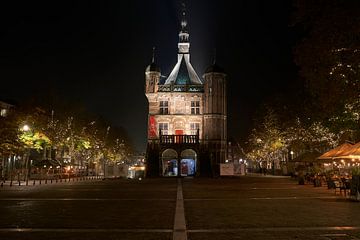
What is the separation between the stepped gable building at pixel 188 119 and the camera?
212 ft

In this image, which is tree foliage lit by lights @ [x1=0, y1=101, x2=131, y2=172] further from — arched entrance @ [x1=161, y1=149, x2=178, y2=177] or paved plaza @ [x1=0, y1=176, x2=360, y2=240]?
paved plaza @ [x1=0, y1=176, x2=360, y2=240]

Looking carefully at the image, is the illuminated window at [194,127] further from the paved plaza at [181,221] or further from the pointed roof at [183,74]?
the paved plaza at [181,221]

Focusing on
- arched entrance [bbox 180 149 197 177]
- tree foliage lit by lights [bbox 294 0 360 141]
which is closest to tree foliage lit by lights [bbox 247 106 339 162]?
arched entrance [bbox 180 149 197 177]

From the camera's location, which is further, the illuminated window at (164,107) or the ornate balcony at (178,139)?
the illuminated window at (164,107)

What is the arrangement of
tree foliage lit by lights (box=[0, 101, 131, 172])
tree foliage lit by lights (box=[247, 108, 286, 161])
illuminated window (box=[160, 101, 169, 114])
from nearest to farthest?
tree foliage lit by lights (box=[0, 101, 131, 172]) < tree foliage lit by lights (box=[247, 108, 286, 161]) < illuminated window (box=[160, 101, 169, 114])

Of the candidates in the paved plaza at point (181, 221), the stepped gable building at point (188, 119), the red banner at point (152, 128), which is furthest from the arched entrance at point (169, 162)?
the paved plaza at point (181, 221)

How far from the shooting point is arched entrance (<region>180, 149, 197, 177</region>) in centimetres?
6831

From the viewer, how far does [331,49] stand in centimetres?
2269

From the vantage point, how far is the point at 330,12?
868 inches

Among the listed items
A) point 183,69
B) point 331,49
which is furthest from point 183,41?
point 331,49

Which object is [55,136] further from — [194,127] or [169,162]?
[194,127]

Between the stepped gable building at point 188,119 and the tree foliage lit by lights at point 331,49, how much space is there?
40.1 m

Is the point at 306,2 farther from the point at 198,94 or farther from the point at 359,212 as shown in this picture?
the point at 198,94

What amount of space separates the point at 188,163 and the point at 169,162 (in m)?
3.33
